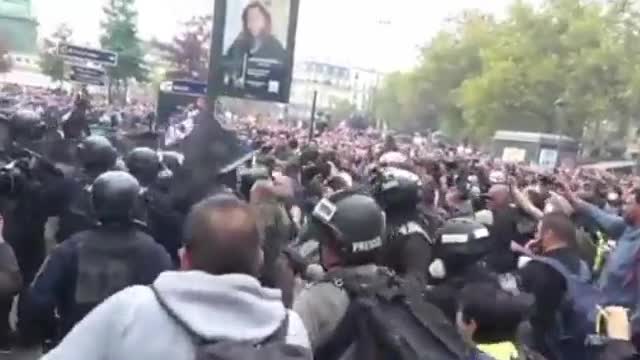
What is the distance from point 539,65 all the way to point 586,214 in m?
59.5

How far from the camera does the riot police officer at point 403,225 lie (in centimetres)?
582

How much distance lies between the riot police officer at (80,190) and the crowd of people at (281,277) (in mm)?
14

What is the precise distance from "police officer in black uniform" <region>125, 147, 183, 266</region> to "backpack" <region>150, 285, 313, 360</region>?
196 inches

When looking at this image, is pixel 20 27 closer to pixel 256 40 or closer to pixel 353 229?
pixel 256 40

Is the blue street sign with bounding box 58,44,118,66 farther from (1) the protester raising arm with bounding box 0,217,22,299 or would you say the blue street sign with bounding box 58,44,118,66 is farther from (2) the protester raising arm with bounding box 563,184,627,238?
(1) the protester raising arm with bounding box 0,217,22,299

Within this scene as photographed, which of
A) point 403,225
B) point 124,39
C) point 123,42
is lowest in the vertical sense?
point 123,42

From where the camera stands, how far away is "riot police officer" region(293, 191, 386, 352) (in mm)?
4379

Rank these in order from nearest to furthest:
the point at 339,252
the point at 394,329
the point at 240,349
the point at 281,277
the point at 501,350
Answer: the point at 240,349 → the point at 394,329 → the point at 501,350 → the point at 339,252 → the point at 281,277

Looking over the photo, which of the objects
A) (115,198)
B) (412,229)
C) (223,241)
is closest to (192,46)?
(412,229)

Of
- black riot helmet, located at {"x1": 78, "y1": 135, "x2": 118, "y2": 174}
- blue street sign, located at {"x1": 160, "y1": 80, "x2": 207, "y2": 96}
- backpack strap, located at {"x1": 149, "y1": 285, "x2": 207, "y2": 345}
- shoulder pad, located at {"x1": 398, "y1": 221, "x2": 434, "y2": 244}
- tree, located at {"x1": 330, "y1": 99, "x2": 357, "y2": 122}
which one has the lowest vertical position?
tree, located at {"x1": 330, "y1": 99, "x2": 357, "y2": 122}

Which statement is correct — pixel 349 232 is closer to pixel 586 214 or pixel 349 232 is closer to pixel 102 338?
pixel 102 338

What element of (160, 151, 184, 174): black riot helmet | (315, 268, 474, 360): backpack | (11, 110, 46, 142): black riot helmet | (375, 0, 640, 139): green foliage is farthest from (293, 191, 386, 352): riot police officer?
(375, 0, 640, 139): green foliage

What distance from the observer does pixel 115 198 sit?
5.44 m

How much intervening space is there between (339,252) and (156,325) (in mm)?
1494
